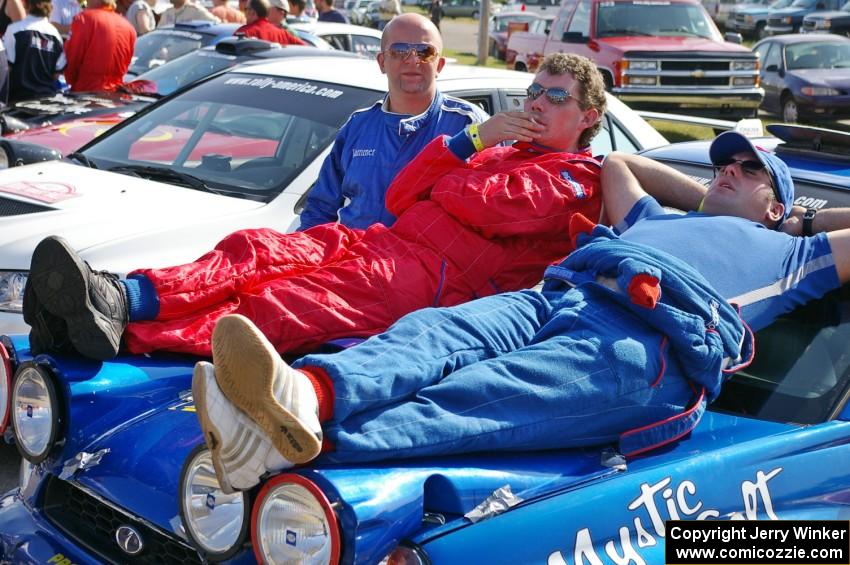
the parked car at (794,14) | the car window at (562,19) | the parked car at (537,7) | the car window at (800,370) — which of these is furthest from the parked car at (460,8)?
the car window at (800,370)

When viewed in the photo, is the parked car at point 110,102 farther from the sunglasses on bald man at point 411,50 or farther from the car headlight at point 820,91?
the car headlight at point 820,91

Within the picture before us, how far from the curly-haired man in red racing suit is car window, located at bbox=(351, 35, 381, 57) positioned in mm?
8395

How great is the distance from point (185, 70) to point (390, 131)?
460cm

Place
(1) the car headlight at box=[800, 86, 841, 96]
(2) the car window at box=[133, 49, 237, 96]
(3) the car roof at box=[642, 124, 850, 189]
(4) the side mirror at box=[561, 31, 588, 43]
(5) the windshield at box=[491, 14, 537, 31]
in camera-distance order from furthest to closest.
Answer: (5) the windshield at box=[491, 14, 537, 31] → (1) the car headlight at box=[800, 86, 841, 96] → (4) the side mirror at box=[561, 31, 588, 43] → (2) the car window at box=[133, 49, 237, 96] → (3) the car roof at box=[642, 124, 850, 189]

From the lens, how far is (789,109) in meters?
17.6

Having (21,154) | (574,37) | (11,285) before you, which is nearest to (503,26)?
(574,37)

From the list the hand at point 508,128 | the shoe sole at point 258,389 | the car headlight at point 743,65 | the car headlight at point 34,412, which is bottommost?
the car headlight at point 743,65

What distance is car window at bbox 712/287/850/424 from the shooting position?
2.91 m

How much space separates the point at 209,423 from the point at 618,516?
966 mm

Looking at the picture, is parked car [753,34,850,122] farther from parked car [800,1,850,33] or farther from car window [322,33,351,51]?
car window [322,33,351,51]

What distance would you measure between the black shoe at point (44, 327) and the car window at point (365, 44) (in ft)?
31.5

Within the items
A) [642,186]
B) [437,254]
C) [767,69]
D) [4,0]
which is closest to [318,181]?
[437,254]

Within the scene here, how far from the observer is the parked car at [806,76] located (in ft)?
55.7

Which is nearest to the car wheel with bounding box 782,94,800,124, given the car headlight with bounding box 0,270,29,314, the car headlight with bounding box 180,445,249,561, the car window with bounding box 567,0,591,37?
the car window with bounding box 567,0,591,37
